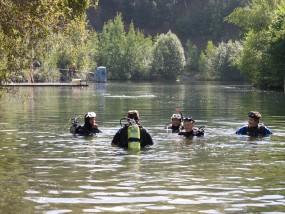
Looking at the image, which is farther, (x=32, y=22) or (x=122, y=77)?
(x=122, y=77)

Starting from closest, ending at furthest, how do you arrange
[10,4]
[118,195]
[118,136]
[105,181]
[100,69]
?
[118,195] < [105,181] < [10,4] < [118,136] < [100,69]

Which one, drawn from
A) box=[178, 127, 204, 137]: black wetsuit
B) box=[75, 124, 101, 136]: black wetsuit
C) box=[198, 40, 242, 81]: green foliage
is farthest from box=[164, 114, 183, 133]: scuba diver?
box=[198, 40, 242, 81]: green foliage

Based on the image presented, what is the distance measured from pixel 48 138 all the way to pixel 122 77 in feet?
461

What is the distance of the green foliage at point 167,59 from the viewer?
543 ft

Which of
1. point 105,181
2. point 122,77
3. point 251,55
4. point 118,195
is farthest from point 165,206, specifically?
point 122,77

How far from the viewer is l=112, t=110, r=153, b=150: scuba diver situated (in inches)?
938

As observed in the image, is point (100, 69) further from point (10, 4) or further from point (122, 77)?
point (10, 4)

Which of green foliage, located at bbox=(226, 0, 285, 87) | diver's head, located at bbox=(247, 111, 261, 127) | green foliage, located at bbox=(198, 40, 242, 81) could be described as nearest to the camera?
diver's head, located at bbox=(247, 111, 261, 127)

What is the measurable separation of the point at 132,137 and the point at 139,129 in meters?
0.41

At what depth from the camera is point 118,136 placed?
24719 mm

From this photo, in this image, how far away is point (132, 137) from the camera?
2391cm

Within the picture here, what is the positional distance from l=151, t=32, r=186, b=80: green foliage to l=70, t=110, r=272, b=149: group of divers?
134 m

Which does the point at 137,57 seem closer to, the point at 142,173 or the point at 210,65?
the point at 210,65

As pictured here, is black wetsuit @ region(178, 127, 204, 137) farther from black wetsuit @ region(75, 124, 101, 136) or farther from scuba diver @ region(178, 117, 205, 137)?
black wetsuit @ region(75, 124, 101, 136)
